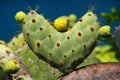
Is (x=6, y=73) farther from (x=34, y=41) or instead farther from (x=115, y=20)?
(x=115, y=20)

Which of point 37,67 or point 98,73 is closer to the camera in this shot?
point 98,73

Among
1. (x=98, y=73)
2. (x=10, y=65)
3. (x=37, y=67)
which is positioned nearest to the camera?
(x=10, y=65)

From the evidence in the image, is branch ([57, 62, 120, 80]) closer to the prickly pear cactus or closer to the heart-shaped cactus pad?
the heart-shaped cactus pad

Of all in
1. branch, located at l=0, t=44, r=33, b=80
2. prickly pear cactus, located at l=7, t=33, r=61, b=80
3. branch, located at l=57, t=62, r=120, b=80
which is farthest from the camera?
prickly pear cactus, located at l=7, t=33, r=61, b=80

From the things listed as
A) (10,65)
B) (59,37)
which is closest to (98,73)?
(59,37)

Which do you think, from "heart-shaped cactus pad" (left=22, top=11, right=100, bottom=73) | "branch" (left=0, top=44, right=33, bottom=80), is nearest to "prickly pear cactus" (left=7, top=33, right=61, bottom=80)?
"branch" (left=0, top=44, right=33, bottom=80)

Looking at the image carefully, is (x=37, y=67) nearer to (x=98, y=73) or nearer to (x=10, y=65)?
(x=98, y=73)

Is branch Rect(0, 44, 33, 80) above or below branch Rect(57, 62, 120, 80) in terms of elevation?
above

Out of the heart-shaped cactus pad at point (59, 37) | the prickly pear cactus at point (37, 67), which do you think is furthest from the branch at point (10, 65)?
the prickly pear cactus at point (37, 67)

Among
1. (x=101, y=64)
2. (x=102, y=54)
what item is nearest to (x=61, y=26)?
(x=101, y=64)
